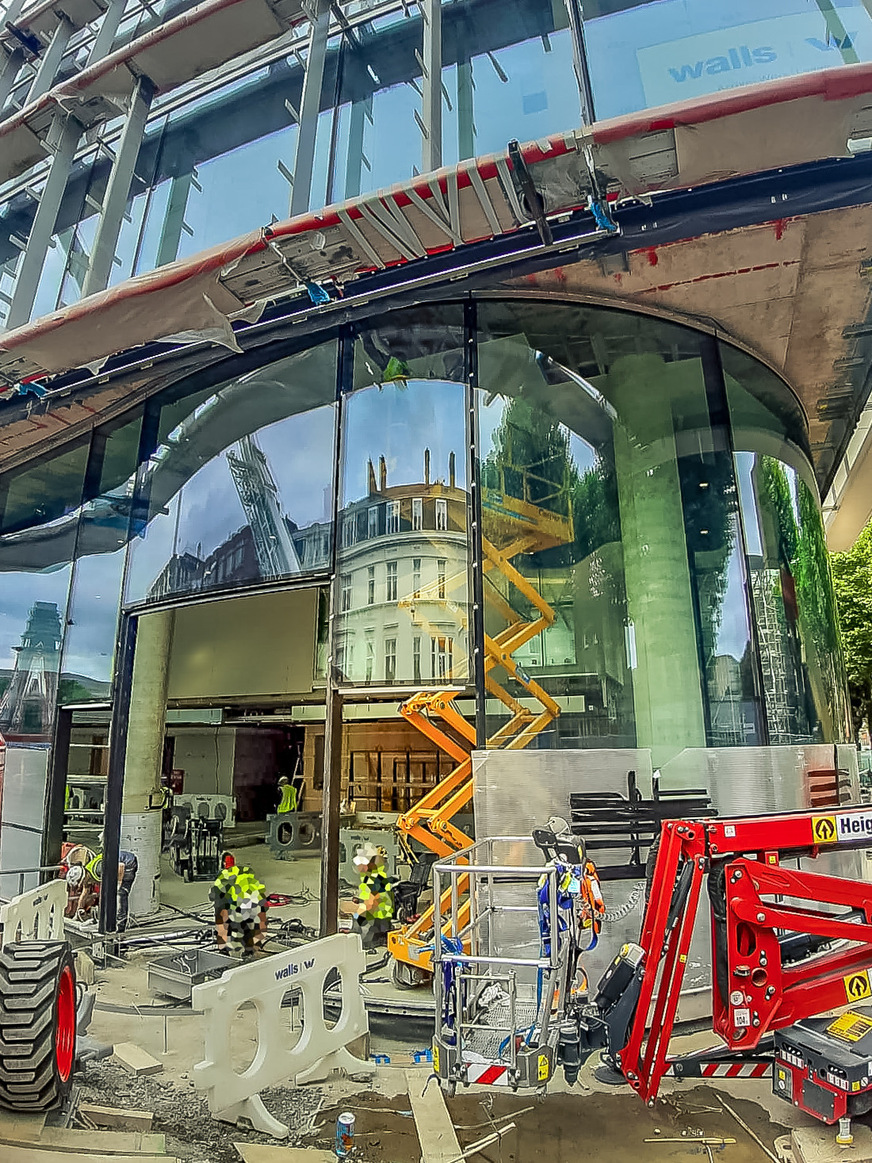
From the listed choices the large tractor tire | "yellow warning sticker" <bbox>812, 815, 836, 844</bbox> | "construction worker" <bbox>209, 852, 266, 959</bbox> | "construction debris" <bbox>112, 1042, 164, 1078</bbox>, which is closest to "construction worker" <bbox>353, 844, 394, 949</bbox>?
"construction worker" <bbox>209, 852, 266, 959</bbox>

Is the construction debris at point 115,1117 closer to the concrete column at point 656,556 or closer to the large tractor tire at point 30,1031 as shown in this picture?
the large tractor tire at point 30,1031

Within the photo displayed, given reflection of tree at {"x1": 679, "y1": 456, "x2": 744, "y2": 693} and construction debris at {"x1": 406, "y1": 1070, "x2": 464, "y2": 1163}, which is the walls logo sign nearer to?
reflection of tree at {"x1": 679, "y1": 456, "x2": 744, "y2": 693}

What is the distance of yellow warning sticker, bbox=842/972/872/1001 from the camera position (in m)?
4.95

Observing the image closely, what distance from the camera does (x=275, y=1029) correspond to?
18.5ft

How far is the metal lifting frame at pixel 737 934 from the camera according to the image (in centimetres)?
475

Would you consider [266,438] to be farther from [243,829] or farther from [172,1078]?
[243,829]

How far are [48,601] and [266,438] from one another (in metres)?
4.85

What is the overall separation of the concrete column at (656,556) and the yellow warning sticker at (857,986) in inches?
127

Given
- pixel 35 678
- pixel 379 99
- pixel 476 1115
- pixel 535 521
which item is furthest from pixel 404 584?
pixel 35 678

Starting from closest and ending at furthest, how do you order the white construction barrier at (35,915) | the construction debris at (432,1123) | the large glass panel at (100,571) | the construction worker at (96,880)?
the construction debris at (432,1123) → the white construction barrier at (35,915) → the construction worker at (96,880) → the large glass panel at (100,571)

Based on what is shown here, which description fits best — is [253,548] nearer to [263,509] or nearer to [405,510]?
[263,509]

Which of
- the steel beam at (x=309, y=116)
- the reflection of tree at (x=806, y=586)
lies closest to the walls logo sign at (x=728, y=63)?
the steel beam at (x=309, y=116)

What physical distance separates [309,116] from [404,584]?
471cm

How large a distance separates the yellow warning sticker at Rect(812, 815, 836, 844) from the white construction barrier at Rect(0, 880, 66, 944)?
6.44 meters
